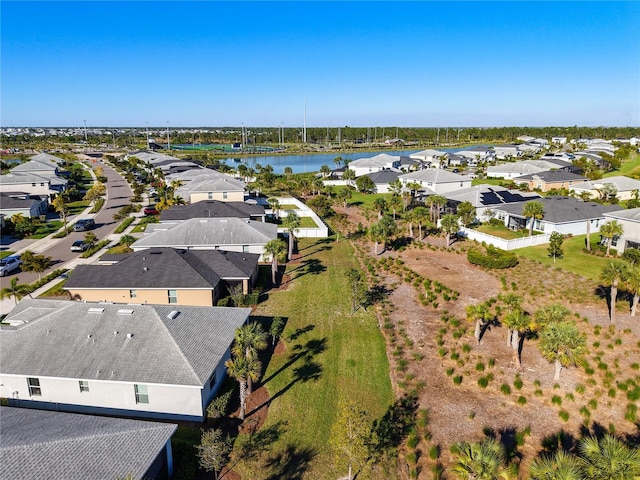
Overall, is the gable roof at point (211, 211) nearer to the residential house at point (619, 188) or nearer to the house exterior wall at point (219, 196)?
the house exterior wall at point (219, 196)

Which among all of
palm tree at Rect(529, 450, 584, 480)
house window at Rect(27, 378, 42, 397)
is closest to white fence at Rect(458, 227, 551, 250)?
palm tree at Rect(529, 450, 584, 480)

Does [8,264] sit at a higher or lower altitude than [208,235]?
lower

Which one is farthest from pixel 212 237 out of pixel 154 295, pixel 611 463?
pixel 611 463

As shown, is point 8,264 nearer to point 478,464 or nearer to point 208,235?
point 208,235

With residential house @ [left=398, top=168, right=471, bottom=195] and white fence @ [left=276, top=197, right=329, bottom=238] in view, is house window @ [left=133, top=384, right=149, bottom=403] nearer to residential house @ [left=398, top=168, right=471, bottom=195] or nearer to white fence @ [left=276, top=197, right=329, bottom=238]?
white fence @ [left=276, top=197, right=329, bottom=238]

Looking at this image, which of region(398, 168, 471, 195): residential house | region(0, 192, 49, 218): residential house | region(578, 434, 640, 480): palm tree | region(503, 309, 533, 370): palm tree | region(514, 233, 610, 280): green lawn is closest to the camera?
region(578, 434, 640, 480): palm tree

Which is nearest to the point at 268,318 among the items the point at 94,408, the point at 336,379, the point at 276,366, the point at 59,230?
the point at 276,366

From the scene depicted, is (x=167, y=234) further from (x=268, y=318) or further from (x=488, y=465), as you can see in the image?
(x=488, y=465)
